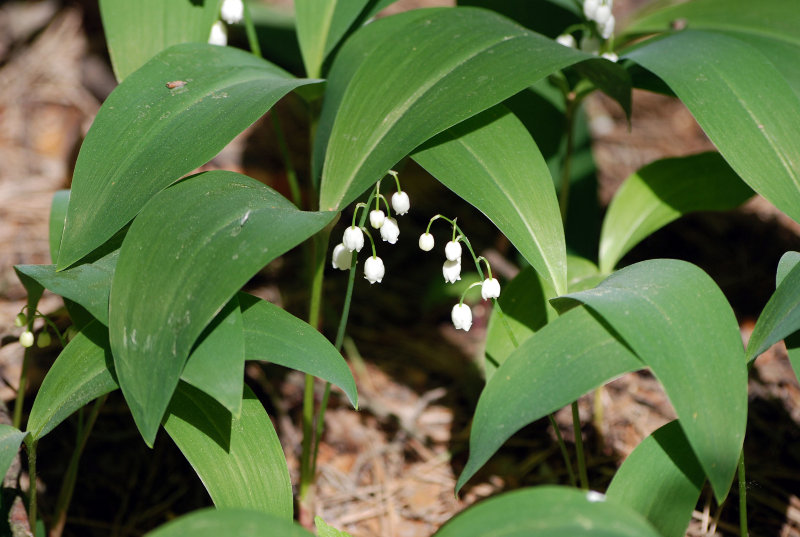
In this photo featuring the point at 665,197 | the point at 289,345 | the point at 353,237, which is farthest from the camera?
the point at 665,197

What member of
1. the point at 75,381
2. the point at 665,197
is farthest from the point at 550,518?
the point at 665,197

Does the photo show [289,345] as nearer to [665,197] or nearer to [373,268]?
[373,268]

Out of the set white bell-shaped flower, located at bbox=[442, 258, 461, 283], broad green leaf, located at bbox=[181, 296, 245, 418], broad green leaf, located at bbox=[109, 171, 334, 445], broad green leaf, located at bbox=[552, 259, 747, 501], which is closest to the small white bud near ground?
broad green leaf, located at bbox=[109, 171, 334, 445]

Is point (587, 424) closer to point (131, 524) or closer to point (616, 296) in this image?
point (616, 296)

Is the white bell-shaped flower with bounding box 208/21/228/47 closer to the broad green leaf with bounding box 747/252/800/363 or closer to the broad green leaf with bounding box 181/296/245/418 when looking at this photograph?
the broad green leaf with bounding box 181/296/245/418

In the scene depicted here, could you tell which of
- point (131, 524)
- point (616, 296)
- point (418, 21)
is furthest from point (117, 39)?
point (616, 296)

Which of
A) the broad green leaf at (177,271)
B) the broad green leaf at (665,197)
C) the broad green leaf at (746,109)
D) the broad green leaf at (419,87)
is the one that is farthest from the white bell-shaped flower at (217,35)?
the broad green leaf at (665,197)
